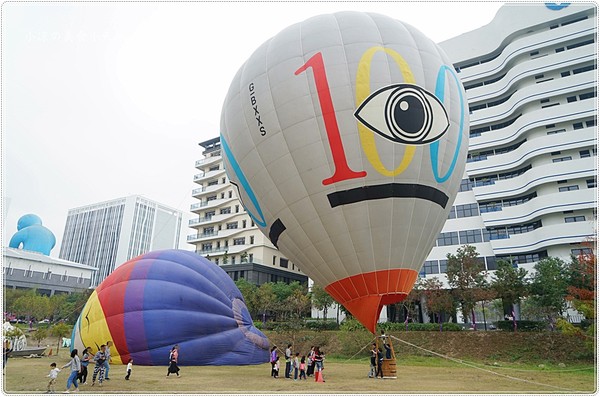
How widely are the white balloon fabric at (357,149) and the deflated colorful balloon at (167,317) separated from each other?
6.54 meters

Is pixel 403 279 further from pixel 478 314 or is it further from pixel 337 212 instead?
pixel 478 314

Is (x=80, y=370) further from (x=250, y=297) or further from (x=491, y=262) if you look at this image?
(x=491, y=262)

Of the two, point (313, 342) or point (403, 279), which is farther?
point (313, 342)

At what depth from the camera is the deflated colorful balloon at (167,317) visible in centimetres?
1514

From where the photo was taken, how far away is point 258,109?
1120 cm

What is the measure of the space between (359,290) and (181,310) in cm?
816

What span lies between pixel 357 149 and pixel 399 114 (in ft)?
4.39

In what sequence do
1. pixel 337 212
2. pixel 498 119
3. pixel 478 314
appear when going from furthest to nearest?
1. pixel 498 119
2. pixel 478 314
3. pixel 337 212

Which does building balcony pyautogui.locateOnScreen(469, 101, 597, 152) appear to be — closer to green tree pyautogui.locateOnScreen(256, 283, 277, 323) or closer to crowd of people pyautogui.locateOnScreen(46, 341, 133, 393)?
green tree pyautogui.locateOnScreen(256, 283, 277, 323)

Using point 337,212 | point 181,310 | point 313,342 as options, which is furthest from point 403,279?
point 313,342

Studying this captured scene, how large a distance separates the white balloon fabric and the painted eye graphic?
24mm

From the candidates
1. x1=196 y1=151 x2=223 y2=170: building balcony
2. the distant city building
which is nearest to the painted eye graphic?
x1=196 y1=151 x2=223 y2=170: building balcony

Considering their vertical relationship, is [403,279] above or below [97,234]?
below

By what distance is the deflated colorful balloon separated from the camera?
1514cm
